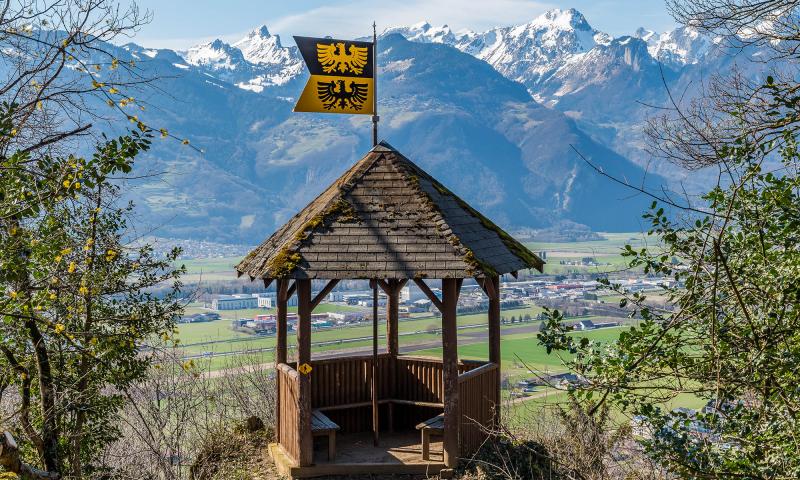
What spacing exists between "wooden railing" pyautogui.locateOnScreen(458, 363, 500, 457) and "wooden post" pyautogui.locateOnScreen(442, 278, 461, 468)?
13cm

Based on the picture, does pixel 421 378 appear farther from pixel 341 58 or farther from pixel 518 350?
pixel 518 350

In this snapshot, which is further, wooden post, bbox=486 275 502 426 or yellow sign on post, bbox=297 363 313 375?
wooden post, bbox=486 275 502 426

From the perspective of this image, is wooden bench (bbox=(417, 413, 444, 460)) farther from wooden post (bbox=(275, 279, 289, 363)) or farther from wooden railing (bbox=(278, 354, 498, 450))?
wooden post (bbox=(275, 279, 289, 363))

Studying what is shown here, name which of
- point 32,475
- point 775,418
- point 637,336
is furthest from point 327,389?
point 775,418

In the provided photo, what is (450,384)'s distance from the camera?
424 inches

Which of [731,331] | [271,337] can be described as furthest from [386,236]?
[271,337]

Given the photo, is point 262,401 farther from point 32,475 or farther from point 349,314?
point 349,314

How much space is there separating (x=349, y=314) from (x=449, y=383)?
225 ft

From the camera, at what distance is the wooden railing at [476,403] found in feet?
36.0

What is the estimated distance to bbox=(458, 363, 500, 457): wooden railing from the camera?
1098 cm

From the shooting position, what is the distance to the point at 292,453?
434 inches

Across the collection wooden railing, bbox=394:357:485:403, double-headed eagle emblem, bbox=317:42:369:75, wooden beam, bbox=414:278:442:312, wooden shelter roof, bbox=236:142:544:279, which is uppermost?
double-headed eagle emblem, bbox=317:42:369:75

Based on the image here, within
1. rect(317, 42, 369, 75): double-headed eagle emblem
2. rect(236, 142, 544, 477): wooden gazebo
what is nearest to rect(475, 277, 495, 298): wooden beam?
rect(236, 142, 544, 477): wooden gazebo

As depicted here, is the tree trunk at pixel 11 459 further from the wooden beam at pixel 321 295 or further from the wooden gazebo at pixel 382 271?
the wooden beam at pixel 321 295
